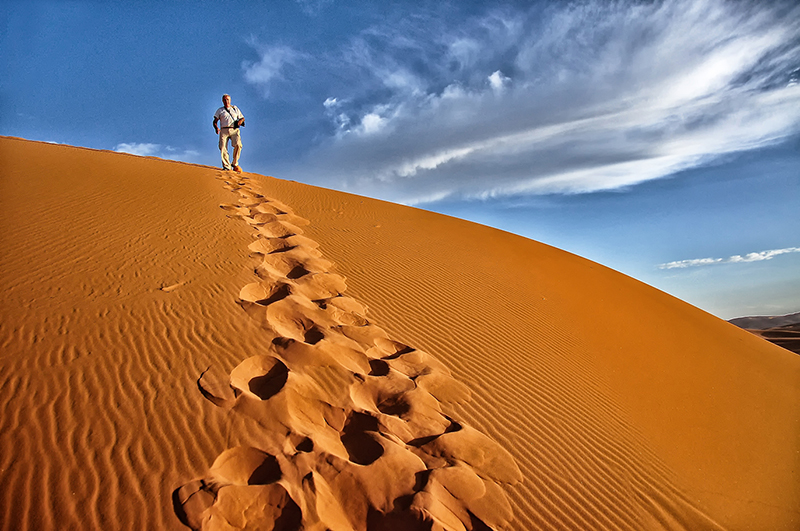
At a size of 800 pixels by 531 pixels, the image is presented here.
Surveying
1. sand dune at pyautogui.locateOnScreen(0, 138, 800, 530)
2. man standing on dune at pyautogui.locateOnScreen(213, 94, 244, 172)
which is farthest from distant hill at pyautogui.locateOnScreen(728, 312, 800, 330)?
man standing on dune at pyautogui.locateOnScreen(213, 94, 244, 172)

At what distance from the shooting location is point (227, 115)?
1225 cm

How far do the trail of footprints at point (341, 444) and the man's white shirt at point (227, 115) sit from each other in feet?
29.8

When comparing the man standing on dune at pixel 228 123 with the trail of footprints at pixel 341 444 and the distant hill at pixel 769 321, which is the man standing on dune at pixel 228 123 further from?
the distant hill at pixel 769 321

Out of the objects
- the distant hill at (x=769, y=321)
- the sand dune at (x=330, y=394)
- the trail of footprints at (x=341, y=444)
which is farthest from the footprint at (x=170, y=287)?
the distant hill at (x=769, y=321)

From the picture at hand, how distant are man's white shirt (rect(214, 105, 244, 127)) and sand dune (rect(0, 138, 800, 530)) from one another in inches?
190

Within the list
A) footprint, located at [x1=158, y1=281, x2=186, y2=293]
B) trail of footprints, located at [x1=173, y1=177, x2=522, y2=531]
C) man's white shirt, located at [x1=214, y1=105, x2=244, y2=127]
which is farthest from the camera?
man's white shirt, located at [x1=214, y1=105, x2=244, y2=127]

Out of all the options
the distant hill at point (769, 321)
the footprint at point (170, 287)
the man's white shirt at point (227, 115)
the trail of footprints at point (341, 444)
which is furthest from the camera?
the distant hill at point (769, 321)

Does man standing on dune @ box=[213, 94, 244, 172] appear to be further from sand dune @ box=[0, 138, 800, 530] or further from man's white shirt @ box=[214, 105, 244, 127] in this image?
sand dune @ box=[0, 138, 800, 530]

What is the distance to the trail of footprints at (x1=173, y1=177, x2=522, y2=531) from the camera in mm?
2639

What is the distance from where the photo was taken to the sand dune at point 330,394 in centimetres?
271

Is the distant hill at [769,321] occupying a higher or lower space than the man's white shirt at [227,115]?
lower

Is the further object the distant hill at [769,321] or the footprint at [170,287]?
the distant hill at [769,321]

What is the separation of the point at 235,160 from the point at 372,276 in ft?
30.0

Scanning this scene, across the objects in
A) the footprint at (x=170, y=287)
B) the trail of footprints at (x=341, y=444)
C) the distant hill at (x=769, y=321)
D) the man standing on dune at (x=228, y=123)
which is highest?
the man standing on dune at (x=228, y=123)
